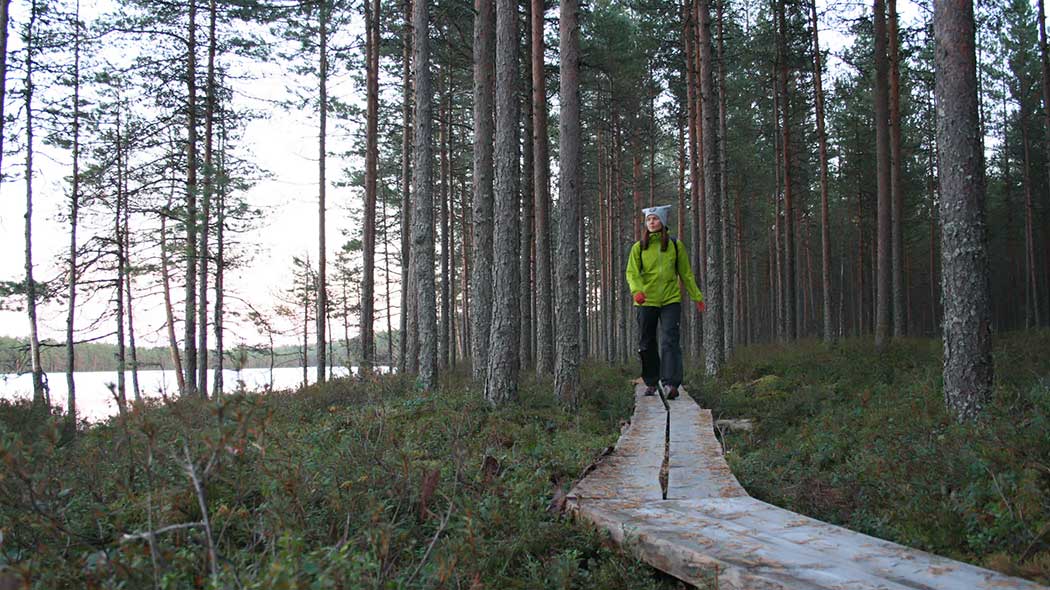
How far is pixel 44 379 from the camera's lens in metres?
14.4

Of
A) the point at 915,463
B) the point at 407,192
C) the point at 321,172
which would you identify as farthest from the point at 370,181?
the point at 915,463

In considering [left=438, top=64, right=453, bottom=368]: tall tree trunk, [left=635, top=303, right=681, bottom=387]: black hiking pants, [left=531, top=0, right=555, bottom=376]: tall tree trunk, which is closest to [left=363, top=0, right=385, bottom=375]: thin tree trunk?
[left=438, top=64, right=453, bottom=368]: tall tree trunk

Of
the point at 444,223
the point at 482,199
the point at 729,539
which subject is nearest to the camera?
the point at 729,539

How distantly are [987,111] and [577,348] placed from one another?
3388 cm

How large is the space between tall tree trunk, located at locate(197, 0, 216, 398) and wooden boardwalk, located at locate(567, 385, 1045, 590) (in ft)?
48.8

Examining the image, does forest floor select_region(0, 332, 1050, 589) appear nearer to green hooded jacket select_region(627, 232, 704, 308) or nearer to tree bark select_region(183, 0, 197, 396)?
green hooded jacket select_region(627, 232, 704, 308)

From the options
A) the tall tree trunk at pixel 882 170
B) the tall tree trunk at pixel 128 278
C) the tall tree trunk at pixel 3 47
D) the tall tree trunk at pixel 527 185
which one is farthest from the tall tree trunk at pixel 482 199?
the tall tree trunk at pixel 3 47

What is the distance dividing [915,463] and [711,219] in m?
9.39

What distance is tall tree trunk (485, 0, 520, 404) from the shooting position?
27.3 feet

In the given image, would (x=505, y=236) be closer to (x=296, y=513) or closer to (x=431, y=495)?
(x=431, y=495)

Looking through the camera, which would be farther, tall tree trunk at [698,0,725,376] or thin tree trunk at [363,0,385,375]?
thin tree trunk at [363,0,385,375]

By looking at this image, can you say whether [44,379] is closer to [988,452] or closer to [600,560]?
[600,560]

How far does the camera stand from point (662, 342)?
28.5 ft

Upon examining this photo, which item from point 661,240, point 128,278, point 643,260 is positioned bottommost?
point 643,260
